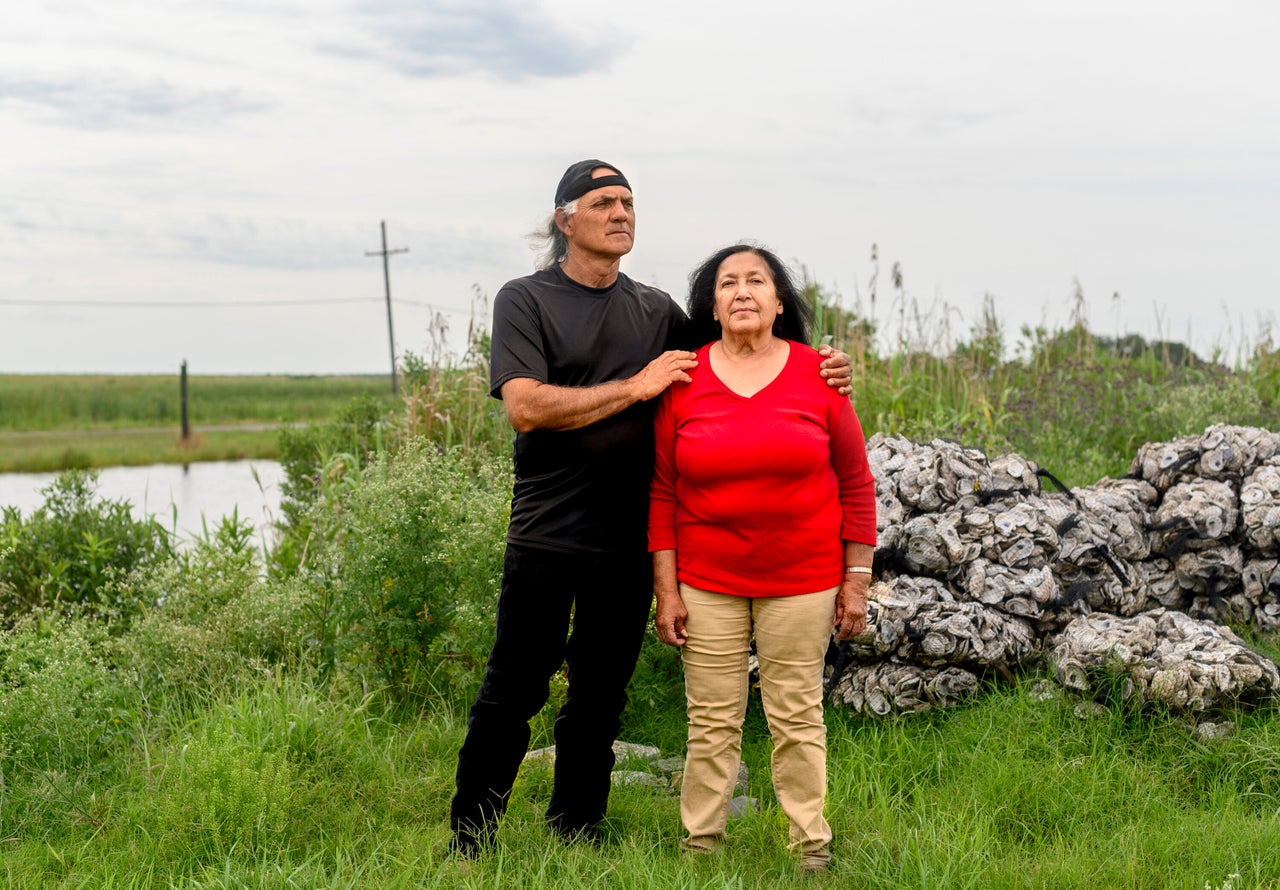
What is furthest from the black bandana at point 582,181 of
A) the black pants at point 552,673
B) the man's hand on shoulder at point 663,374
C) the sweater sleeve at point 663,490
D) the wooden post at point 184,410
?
the wooden post at point 184,410

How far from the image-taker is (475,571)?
5301 mm

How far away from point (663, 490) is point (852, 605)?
76cm

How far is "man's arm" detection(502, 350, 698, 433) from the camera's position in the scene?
147 inches

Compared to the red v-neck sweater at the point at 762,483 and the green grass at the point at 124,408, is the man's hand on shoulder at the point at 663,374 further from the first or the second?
the green grass at the point at 124,408

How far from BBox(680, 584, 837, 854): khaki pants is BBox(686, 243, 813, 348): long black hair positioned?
0.97 m

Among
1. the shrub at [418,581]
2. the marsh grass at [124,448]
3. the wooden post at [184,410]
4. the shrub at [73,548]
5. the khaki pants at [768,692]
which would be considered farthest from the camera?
the wooden post at [184,410]

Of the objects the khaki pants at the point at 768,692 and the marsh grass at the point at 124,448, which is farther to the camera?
the marsh grass at the point at 124,448

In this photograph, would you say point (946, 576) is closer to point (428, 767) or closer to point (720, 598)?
point (720, 598)

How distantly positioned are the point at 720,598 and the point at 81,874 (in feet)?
8.51

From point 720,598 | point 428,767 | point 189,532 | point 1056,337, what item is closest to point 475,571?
point 428,767

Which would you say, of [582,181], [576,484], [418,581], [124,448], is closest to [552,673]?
[576,484]

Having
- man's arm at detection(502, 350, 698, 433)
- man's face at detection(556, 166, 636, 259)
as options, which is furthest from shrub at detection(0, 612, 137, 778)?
man's face at detection(556, 166, 636, 259)

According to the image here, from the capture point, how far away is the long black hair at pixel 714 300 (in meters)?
3.94

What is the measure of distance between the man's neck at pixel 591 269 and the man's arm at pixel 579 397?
0.48 m
